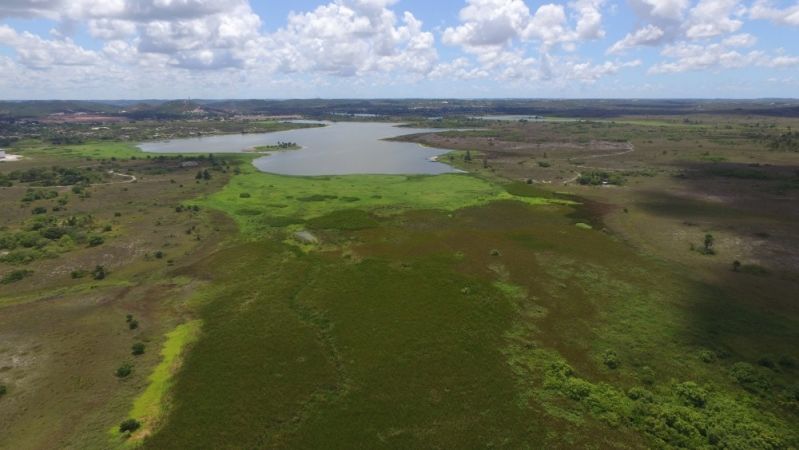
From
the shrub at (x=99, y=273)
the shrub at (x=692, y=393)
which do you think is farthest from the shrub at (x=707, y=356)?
the shrub at (x=99, y=273)

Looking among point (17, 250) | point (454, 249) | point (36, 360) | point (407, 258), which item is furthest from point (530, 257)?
point (17, 250)

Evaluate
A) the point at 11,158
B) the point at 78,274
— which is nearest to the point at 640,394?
the point at 78,274

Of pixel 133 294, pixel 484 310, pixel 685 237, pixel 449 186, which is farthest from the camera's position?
pixel 449 186

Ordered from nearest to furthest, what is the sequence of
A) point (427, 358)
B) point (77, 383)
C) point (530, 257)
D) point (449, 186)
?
point (77, 383)
point (427, 358)
point (530, 257)
point (449, 186)

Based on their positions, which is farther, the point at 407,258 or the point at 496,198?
the point at 496,198

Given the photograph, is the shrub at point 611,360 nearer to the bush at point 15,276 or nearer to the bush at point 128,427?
the bush at point 128,427

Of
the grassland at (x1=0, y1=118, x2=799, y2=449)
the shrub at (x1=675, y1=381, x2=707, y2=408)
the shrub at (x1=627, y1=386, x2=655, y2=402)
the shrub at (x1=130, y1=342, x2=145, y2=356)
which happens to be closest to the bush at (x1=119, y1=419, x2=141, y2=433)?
the grassland at (x1=0, y1=118, x2=799, y2=449)

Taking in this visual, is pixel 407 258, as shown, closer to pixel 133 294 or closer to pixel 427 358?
pixel 427 358

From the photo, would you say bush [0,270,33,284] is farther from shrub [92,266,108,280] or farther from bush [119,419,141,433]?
bush [119,419,141,433]
